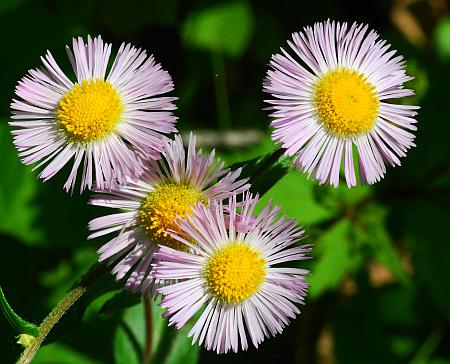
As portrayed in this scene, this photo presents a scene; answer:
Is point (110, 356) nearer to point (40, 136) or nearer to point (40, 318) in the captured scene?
point (40, 318)

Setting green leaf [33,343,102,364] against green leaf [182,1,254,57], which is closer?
green leaf [33,343,102,364]

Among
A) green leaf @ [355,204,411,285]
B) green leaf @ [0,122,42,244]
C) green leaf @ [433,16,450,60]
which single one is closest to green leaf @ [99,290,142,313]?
green leaf @ [0,122,42,244]

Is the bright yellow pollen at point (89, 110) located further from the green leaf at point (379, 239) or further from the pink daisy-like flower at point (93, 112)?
the green leaf at point (379, 239)

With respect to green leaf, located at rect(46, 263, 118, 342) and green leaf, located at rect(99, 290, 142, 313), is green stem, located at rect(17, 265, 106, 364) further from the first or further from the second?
green leaf, located at rect(99, 290, 142, 313)

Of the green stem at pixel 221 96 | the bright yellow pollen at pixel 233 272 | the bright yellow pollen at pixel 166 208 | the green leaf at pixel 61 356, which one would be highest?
the green stem at pixel 221 96

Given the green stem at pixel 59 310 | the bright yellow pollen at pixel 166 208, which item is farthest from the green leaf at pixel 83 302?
the bright yellow pollen at pixel 166 208
